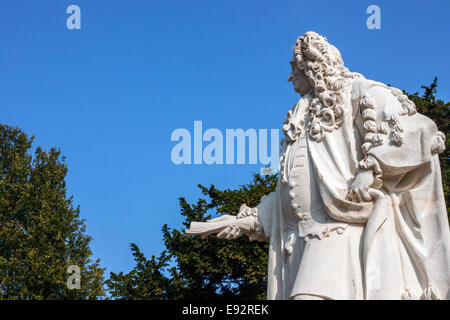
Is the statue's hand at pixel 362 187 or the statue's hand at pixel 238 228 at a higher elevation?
the statue's hand at pixel 362 187

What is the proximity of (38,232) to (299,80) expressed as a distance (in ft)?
69.3

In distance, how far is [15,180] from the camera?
29.2m

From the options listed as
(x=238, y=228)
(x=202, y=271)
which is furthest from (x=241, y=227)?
(x=202, y=271)

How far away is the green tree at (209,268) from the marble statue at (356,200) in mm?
16371

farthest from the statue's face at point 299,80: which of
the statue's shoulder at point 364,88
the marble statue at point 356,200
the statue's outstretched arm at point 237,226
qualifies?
the statue's outstretched arm at point 237,226

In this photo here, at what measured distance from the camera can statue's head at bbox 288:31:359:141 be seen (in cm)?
669

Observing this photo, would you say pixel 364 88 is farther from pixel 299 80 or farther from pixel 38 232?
pixel 38 232

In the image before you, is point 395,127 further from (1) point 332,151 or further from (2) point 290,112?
(2) point 290,112

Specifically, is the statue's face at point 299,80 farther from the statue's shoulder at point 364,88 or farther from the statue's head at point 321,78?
the statue's shoulder at point 364,88

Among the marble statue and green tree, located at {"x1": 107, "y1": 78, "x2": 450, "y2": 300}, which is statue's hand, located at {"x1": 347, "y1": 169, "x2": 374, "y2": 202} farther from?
green tree, located at {"x1": 107, "y1": 78, "x2": 450, "y2": 300}

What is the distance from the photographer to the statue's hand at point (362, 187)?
609 cm

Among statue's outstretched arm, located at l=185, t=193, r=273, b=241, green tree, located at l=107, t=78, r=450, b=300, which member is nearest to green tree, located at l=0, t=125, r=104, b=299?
green tree, located at l=107, t=78, r=450, b=300

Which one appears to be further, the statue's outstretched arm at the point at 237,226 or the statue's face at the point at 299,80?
the statue's face at the point at 299,80

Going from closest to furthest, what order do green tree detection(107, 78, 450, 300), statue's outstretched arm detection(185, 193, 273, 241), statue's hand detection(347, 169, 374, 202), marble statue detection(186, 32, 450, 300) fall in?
marble statue detection(186, 32, 450, 300), statue's hand detection(347, 169, 374, 202), statue's outstretched arm detection(185, 193, 273, 241), green tree detection(107, 78, 450, 300)
